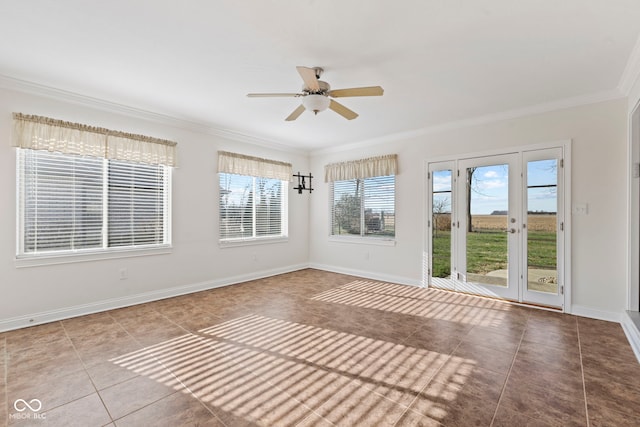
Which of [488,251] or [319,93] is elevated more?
[319,93]

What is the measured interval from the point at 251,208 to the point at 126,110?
2.44m

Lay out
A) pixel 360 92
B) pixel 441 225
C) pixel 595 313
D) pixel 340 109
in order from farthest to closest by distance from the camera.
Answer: pixel 441 225, pixel 595 313, pixel 340 109, pixel 360 92

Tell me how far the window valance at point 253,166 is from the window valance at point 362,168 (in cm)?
84

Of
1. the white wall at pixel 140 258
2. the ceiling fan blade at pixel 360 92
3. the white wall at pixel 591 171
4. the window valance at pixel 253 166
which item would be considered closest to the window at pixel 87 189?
the white wall at pixel 140 258

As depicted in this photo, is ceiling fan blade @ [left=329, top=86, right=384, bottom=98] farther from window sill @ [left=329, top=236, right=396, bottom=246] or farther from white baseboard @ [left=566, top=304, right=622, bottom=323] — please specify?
white baseboard @ [left=566, top=304, right=622, bottom=323]

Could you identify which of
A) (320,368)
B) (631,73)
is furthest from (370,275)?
(631,73)

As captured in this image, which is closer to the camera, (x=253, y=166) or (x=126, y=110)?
(x=126, y=110)

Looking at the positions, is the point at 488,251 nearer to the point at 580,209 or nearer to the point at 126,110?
the point at 580,209

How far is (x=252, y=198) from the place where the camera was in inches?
218

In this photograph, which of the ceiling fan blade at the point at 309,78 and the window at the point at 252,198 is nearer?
the ceiling fan blade at the point at 309,78

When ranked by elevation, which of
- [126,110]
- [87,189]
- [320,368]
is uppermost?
[126,110]

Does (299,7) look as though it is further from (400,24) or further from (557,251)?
(557,251)

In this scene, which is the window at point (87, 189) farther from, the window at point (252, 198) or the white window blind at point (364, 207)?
the white window blind at point (364, 207)

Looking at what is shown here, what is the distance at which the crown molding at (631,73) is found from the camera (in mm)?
2551
